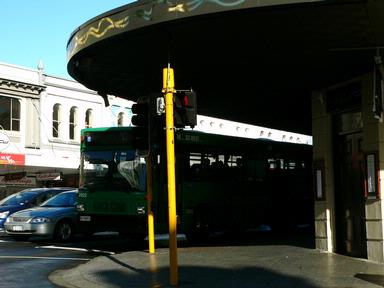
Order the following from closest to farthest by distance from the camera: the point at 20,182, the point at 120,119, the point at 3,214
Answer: the point at 3,214 < the point at 20,182 < the point at 120,119

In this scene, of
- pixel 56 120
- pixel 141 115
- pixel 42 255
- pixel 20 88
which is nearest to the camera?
pixel 141 115

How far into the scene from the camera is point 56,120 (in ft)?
133

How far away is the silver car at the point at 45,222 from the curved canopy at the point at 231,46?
5.12 metres

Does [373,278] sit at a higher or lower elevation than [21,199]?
lower

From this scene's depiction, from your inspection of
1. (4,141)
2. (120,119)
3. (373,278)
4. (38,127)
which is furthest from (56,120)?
(373,278)

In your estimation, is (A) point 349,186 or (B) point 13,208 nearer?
(A) point 349,186

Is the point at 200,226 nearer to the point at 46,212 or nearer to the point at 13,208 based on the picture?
the point at 46,212

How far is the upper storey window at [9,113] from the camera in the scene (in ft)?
122

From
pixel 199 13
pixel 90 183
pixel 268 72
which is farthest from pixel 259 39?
pixel 90 183

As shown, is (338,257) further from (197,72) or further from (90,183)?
(90,183)

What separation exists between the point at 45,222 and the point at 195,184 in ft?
15.4

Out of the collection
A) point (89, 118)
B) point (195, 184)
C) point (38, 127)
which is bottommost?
point (195, 184)

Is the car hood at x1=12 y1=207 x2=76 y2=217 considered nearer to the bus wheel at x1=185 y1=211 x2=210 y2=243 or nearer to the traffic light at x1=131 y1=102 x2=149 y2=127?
the bus wheel at x1=185 y1=211 x2=210 y2=243

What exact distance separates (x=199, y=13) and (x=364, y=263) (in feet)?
20.2
